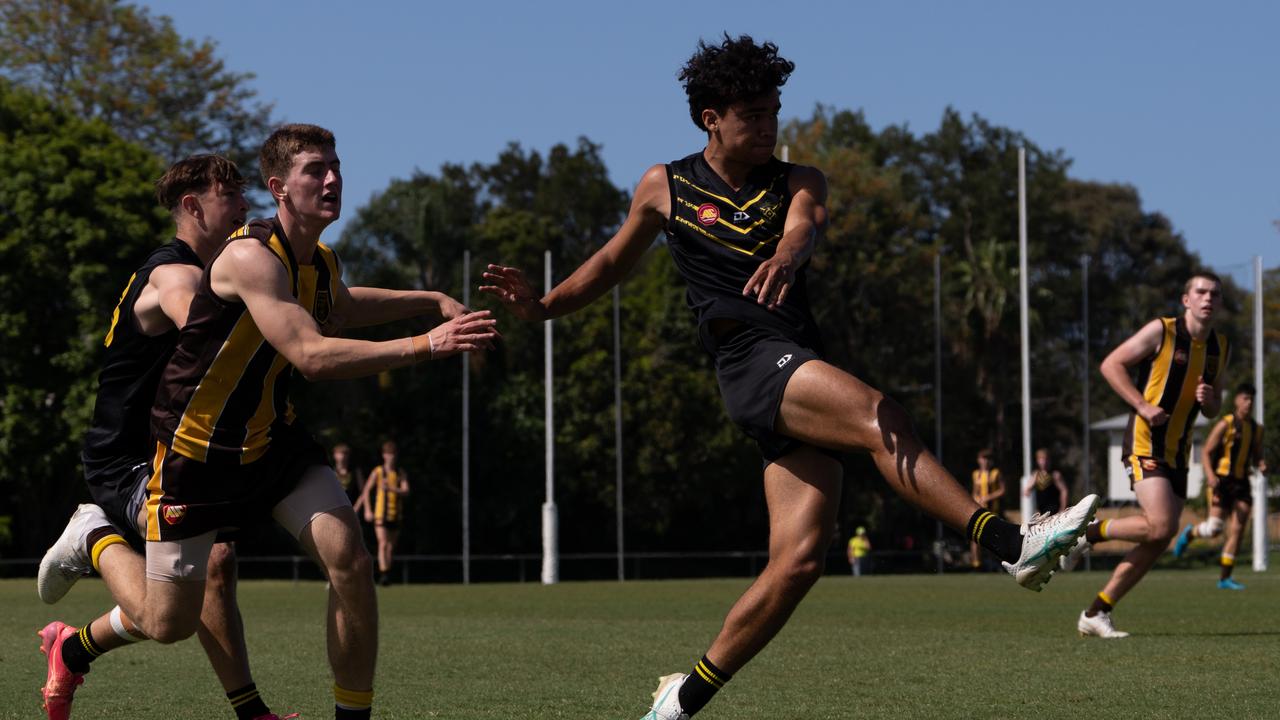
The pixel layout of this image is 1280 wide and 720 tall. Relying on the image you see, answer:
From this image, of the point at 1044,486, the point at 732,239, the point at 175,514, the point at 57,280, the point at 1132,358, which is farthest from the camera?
the point at 57,280

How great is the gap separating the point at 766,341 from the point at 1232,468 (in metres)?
16.6

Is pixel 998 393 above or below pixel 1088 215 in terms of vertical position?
below

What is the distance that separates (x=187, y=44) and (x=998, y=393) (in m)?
32.8

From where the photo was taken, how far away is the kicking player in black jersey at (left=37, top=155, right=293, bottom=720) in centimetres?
693

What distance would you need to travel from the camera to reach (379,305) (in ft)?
23.1

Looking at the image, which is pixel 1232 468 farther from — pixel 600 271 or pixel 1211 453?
pixel 600 271

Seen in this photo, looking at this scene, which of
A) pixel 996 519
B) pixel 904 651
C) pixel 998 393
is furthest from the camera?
pixel 998 393

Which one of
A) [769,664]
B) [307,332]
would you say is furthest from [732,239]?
[769,664]

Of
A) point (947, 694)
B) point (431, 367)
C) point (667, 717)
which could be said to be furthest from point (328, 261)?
point (431, 367)

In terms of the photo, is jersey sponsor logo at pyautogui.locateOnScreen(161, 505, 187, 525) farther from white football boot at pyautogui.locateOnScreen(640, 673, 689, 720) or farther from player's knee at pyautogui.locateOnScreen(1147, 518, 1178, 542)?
player's knee at pyautogui.locateOnScreen(1147, 518, 1178, 542)

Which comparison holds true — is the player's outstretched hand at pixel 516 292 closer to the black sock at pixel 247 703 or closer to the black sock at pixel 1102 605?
the black sock at pixel 247 703

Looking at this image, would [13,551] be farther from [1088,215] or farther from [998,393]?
[1088,215]

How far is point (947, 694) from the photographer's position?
8.38 m

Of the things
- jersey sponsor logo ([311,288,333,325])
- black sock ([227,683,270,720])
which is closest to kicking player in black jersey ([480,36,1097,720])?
jersey sponsor logo ([311,288,333,325])
